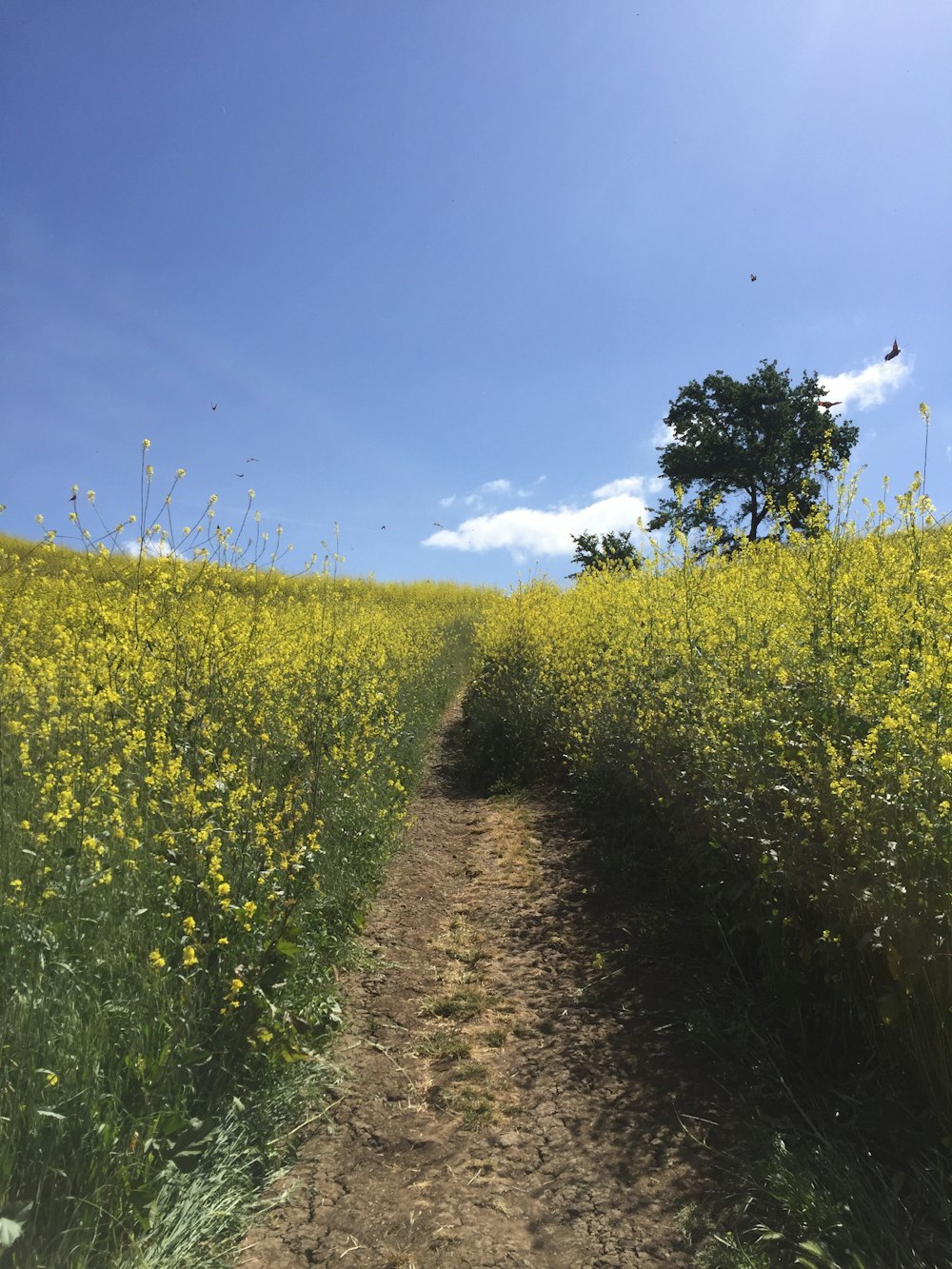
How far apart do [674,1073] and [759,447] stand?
24.3m

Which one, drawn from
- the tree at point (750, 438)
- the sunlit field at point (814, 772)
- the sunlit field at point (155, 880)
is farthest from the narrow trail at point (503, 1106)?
the tree at point (750, 438)

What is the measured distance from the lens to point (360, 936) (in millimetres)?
4078

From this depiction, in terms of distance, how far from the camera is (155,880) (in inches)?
116

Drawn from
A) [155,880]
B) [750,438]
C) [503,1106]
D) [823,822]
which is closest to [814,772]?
[823,822]

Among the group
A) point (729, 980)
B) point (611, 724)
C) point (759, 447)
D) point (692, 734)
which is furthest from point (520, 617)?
point (759, 447)

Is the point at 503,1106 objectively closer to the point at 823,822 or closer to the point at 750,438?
the point at 823,822

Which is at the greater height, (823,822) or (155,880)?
(823,822)

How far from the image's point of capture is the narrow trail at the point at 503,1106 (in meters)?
2.18

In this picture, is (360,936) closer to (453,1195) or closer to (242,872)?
(242,872)

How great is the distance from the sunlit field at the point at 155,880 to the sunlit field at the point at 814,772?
1988 millimetres

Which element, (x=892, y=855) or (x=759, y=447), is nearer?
(x=892, y=855)

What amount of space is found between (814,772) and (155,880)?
2.87m

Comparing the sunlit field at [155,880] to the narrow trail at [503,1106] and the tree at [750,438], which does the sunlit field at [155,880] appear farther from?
the tree at [750,438]

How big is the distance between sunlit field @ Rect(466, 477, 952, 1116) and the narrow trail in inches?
24.9
